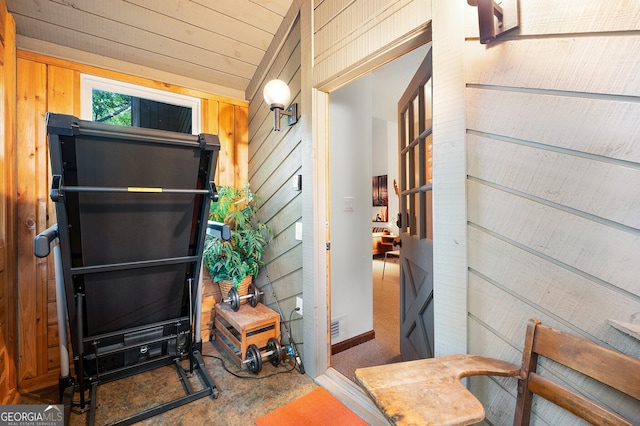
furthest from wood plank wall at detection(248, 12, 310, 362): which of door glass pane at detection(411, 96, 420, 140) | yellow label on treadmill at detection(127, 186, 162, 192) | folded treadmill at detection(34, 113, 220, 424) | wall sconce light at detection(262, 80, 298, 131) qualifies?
yellow label on treadmill at detection(127, 186, 162, 192)

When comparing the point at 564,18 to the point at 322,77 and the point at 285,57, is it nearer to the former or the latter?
the point at 322,77

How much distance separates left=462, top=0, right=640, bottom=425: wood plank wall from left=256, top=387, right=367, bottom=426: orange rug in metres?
0.87

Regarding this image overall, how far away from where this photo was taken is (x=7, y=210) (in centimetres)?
177

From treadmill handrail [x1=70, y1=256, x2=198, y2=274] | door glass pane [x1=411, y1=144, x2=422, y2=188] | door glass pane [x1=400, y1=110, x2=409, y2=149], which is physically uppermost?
door glass pane [x1=400, y1=110, x2=409, y2=149]

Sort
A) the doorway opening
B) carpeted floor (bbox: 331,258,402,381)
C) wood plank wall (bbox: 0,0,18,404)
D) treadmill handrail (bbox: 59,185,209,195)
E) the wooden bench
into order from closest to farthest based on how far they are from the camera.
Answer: the wooden bench
treadmill handrail (bbox: 59,185,209,195)
wood plank wall (bbox: 0,0,18,404)
carpeted floor (bbox: 331,258,402,381)
the doorway opening

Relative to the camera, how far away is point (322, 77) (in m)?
1.88

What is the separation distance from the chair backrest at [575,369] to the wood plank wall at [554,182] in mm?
51

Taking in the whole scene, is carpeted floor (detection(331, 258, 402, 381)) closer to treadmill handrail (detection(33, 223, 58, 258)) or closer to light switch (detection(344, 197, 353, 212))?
light switch (detection(344, 197, 353, 212))

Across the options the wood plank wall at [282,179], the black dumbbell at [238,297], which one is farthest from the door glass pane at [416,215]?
the black dumbbell at [238,297]

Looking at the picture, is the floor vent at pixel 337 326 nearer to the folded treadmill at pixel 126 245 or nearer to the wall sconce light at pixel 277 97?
the folded treadmill at pixel 126 245

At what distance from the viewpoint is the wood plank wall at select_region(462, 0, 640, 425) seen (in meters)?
0.82

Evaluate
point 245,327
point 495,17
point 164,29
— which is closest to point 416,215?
point 495,17

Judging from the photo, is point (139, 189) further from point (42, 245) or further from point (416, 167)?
point (416, 167)

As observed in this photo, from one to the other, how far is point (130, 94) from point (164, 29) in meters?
0.63
